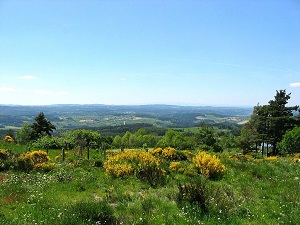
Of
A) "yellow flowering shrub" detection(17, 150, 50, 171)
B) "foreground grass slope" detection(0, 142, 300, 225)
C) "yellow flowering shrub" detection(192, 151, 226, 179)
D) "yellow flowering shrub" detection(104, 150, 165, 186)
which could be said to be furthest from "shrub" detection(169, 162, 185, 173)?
"yellow flowering shrub" detection(17, 150, 50, 171)

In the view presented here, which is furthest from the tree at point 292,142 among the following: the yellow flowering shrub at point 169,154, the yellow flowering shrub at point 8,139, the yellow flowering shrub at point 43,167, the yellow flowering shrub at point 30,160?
the yellow flowering shrub at point 8,139

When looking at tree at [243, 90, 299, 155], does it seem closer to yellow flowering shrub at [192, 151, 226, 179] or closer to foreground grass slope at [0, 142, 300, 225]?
foreground grass slope at [0, 142, 300, 225]

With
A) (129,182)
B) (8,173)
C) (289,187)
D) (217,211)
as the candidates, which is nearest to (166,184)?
(129,182)

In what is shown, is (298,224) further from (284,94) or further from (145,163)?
(284,94)

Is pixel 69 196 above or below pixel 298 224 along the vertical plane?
below

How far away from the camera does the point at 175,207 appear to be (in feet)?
24.6

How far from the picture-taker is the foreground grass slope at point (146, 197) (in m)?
6.67

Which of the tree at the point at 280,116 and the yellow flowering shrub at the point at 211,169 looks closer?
the yellow flowering shrub at the point at 211,169

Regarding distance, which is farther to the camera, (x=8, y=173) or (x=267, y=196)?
(x=8, y=173)

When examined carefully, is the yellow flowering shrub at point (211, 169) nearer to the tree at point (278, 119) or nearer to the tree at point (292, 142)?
the tree at point (292, 142)

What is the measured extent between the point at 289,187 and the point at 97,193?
8030mm

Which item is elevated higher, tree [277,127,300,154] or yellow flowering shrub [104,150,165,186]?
yellow flowering shrub [104,150,165,186]

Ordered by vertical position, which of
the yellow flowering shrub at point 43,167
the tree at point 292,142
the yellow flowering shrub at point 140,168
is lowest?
the tree at point 292,142

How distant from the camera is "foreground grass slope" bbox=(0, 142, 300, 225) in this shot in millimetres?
6668
